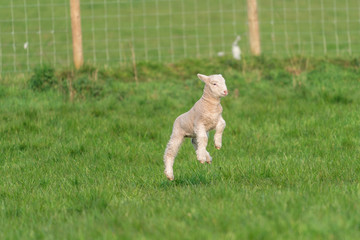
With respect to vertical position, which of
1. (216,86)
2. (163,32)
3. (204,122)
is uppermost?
(163,32)

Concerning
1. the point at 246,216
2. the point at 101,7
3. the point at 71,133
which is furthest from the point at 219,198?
the point at 101,7

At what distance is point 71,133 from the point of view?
8.57 metres

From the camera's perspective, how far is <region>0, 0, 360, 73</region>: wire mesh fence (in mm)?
15672

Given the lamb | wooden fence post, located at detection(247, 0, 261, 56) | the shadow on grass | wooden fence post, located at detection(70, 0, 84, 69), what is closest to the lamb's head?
the lamb

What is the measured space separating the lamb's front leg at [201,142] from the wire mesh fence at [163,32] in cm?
880

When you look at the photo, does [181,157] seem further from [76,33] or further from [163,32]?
[163,32]

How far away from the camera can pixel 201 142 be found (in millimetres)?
4352

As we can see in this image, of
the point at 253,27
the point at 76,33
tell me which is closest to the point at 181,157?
the point at 76,33

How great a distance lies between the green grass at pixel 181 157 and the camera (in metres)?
3.97

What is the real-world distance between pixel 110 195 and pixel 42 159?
8.64 feet

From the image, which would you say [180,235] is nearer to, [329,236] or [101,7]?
[329,236]

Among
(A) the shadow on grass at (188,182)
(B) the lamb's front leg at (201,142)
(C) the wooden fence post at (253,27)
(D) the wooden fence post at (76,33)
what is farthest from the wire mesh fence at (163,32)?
(B) the lamb's front leg at (201,142)

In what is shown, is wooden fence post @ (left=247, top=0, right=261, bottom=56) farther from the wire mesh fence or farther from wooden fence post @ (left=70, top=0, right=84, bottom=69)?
wooden fence post @ (left=70, top=0, right=84, bottom=69)

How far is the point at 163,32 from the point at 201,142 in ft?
54.7
